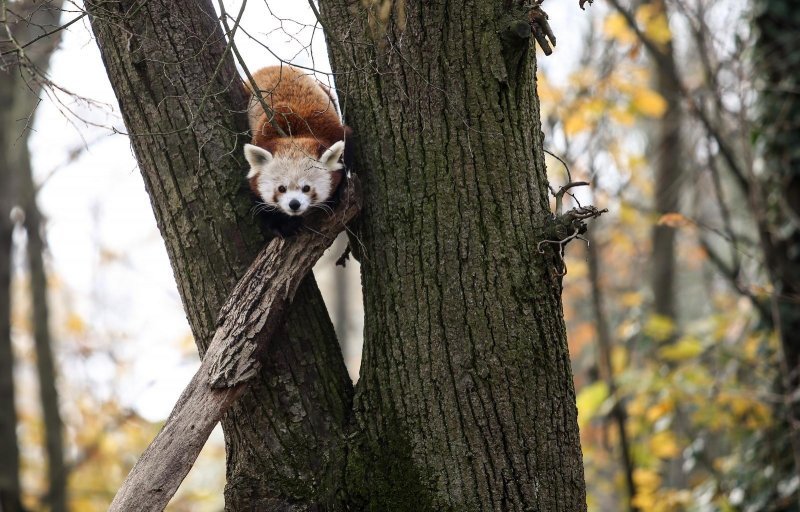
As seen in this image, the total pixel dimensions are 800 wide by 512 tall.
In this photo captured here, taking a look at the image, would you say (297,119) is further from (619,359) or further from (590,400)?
(619,359)

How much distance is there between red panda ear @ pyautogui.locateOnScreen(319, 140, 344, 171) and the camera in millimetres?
3515

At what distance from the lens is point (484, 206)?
2.92 m

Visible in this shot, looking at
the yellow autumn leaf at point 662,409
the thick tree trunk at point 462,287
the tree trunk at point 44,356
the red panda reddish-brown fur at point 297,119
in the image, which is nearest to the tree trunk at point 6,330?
the tree trunk at point 44,356

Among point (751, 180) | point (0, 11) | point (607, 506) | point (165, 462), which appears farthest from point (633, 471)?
point (607, 506)

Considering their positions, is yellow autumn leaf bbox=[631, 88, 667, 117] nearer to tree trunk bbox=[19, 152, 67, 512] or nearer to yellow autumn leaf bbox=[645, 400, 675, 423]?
yellow autumn leaf bbox=[645, 400, 675, 423]

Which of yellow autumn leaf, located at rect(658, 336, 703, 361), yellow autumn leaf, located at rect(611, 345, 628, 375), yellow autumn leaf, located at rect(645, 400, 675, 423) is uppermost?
yellow autumn leaf, located at rect(611, 345, 628, 375)

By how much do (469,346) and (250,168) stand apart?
1.24 meters

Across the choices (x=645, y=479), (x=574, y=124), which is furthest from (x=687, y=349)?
(x=574, y=124)

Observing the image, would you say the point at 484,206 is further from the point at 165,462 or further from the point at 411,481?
the point at 165,462

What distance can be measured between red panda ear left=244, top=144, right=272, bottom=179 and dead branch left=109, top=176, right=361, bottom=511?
425 millimetres

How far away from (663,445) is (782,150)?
3.08 metres

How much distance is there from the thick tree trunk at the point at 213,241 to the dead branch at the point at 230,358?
15 cm

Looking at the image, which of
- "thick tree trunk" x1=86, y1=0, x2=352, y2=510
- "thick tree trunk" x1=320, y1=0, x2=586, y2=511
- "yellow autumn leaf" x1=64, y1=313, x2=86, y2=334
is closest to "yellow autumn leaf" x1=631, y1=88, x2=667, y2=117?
"thick tree trunk" x1=320, y1=0, x2=586, y2=511

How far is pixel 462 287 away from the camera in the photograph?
9.52 feet
